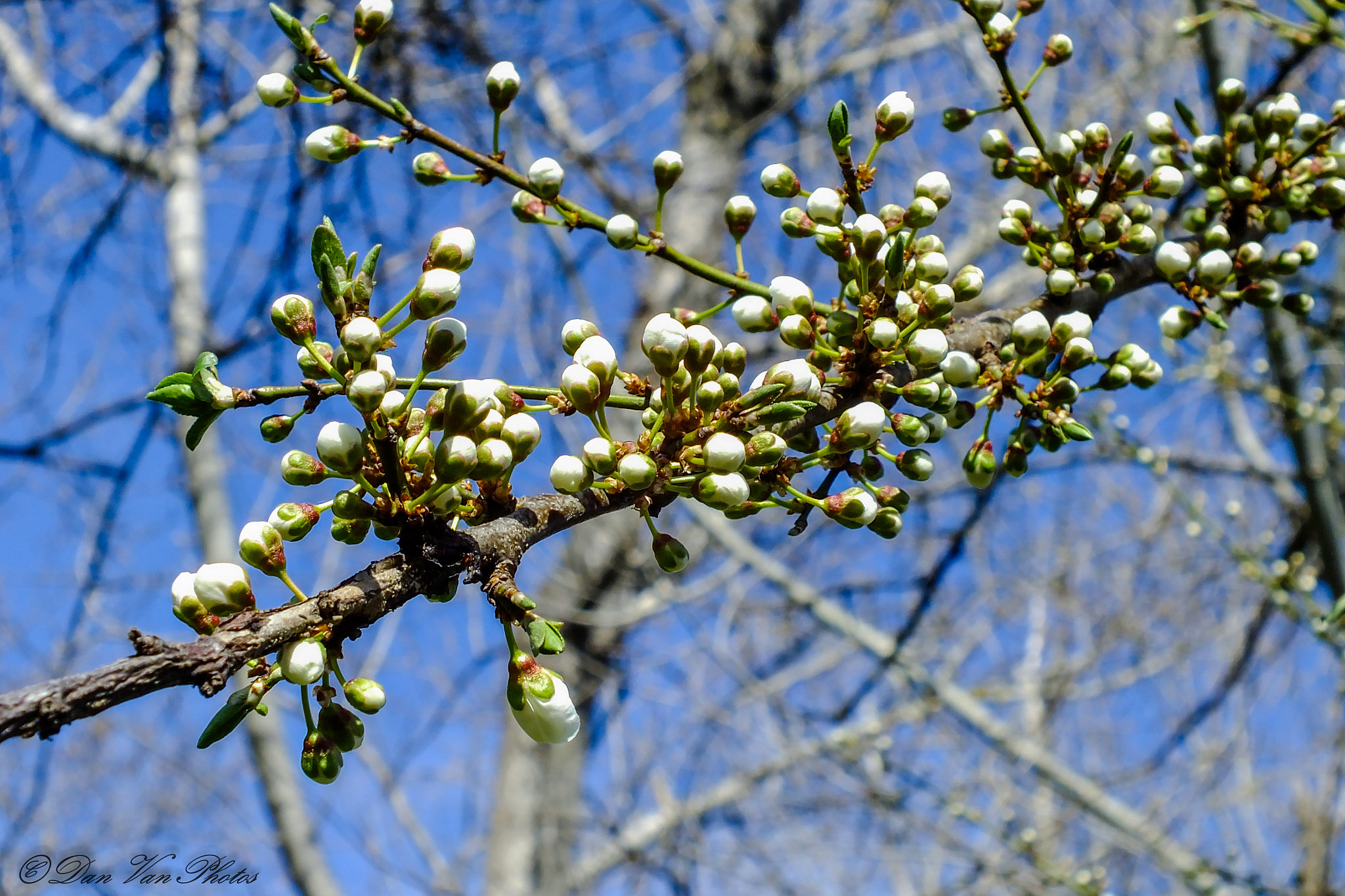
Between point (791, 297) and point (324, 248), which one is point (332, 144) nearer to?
point (324, 248)

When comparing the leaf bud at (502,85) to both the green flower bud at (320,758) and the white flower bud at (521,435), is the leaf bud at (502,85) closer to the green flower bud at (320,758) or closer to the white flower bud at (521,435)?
the white flower bud at (521,435)

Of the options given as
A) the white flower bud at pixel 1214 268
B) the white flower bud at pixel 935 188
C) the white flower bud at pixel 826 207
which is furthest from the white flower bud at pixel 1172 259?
the white flower bud at pixel 826 207

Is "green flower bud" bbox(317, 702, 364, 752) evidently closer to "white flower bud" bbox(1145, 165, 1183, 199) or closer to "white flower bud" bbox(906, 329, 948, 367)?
"white flower bud" bbox(906, 329, 948, 367)

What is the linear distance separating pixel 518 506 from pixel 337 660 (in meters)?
0.22

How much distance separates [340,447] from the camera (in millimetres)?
902

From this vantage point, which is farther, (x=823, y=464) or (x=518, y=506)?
(x=823, y=464)

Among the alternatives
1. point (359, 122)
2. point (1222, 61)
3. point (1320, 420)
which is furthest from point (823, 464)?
point (359, 122)

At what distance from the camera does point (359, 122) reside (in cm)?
424

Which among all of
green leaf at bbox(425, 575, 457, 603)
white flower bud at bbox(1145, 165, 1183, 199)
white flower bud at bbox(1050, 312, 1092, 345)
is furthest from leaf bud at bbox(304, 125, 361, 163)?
white flower bud at bbox(1145, 165, 1183, 199)

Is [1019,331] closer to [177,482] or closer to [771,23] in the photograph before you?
[177,482]

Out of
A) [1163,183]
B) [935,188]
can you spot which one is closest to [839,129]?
[935,188]

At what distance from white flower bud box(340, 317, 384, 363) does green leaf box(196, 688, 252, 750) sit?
0.30 meters

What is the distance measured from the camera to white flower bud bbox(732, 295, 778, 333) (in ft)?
4.39

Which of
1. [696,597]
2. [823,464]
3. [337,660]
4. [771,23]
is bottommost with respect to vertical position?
[337,660]
